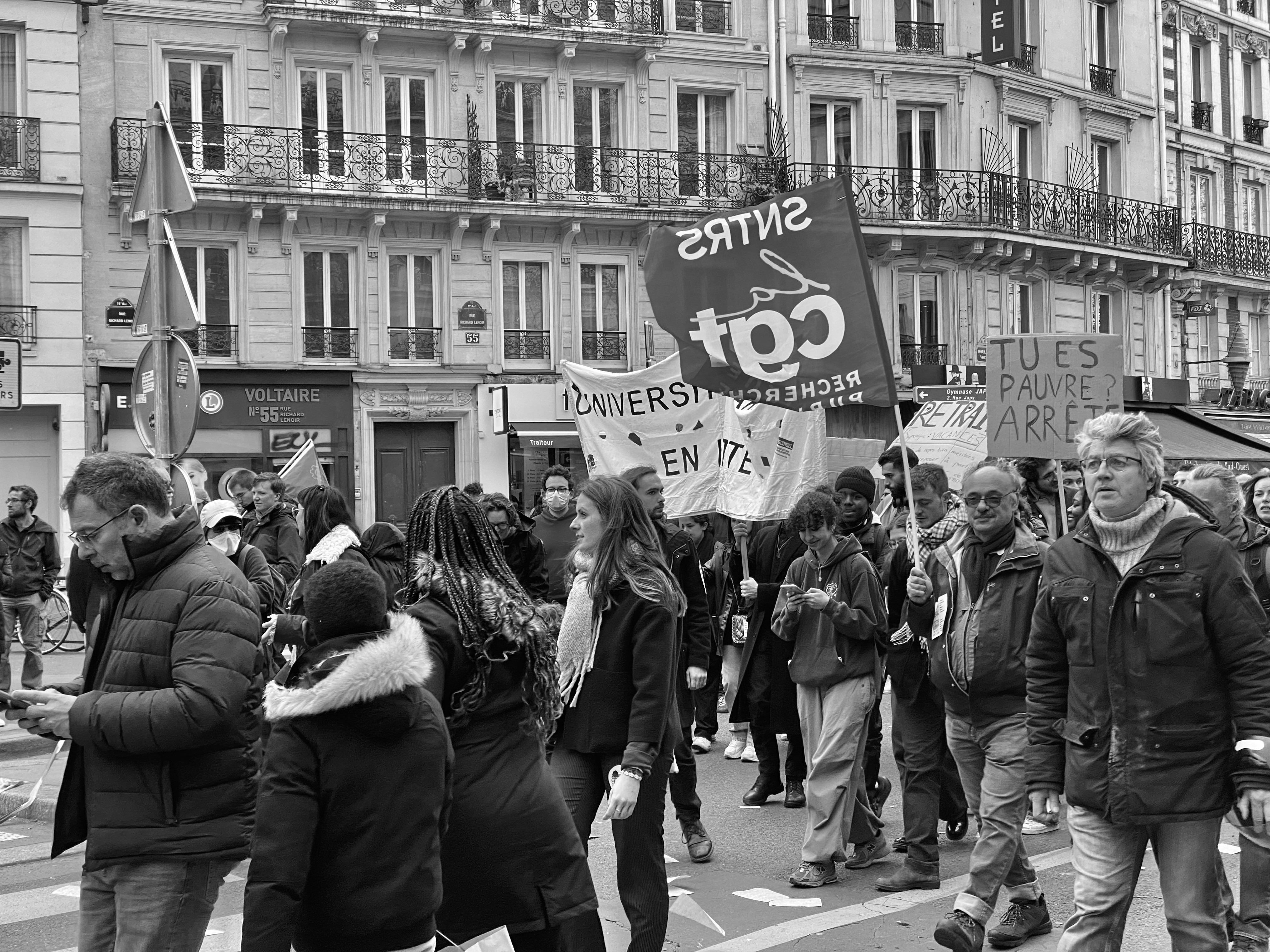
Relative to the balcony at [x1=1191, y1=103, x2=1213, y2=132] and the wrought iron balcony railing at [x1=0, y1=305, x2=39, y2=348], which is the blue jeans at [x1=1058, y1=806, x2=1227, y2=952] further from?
the balcony at [x1=1191, y1=103, x2=1213, y2=132]

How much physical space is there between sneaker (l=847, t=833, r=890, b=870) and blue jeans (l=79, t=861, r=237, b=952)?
12.8 feet

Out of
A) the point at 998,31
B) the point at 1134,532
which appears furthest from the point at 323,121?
the point at 1134,532

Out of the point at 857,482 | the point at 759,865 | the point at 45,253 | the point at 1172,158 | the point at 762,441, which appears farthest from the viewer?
the point at 1172,158

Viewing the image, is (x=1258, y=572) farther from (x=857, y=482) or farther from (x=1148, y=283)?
(x=1148, y=283)

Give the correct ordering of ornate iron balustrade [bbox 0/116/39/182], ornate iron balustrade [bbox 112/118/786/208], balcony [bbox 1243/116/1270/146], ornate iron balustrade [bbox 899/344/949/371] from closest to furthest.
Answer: ornate iron balustrade [bbox 0/116/39/182] → ornate iron balustrade [bbox 112/118/786/208] → ornate iron balustrade [bbox 899/344/949/371] → balcony [bbox 1243/116/1270/146]

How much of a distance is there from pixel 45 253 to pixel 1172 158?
2529 cm

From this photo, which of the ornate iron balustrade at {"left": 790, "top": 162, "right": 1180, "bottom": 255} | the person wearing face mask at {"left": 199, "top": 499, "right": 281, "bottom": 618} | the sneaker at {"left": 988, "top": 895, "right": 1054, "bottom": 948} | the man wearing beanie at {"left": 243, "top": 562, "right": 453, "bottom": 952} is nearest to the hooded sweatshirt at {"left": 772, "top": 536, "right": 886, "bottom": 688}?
the sneaker at {"left": 988, "top": 895, "right": 1054, "bottom": 948}

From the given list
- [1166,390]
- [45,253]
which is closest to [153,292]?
[45,253]

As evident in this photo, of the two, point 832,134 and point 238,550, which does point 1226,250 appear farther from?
point 238,550

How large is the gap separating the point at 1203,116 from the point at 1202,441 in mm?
11674

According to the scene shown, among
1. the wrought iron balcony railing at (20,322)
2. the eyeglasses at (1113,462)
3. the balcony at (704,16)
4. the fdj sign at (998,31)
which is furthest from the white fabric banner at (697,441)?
the fdj sign at (998,31)

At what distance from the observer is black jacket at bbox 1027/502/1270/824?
13.7 ft

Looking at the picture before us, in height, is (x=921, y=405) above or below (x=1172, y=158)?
below

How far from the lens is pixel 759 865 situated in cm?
714
